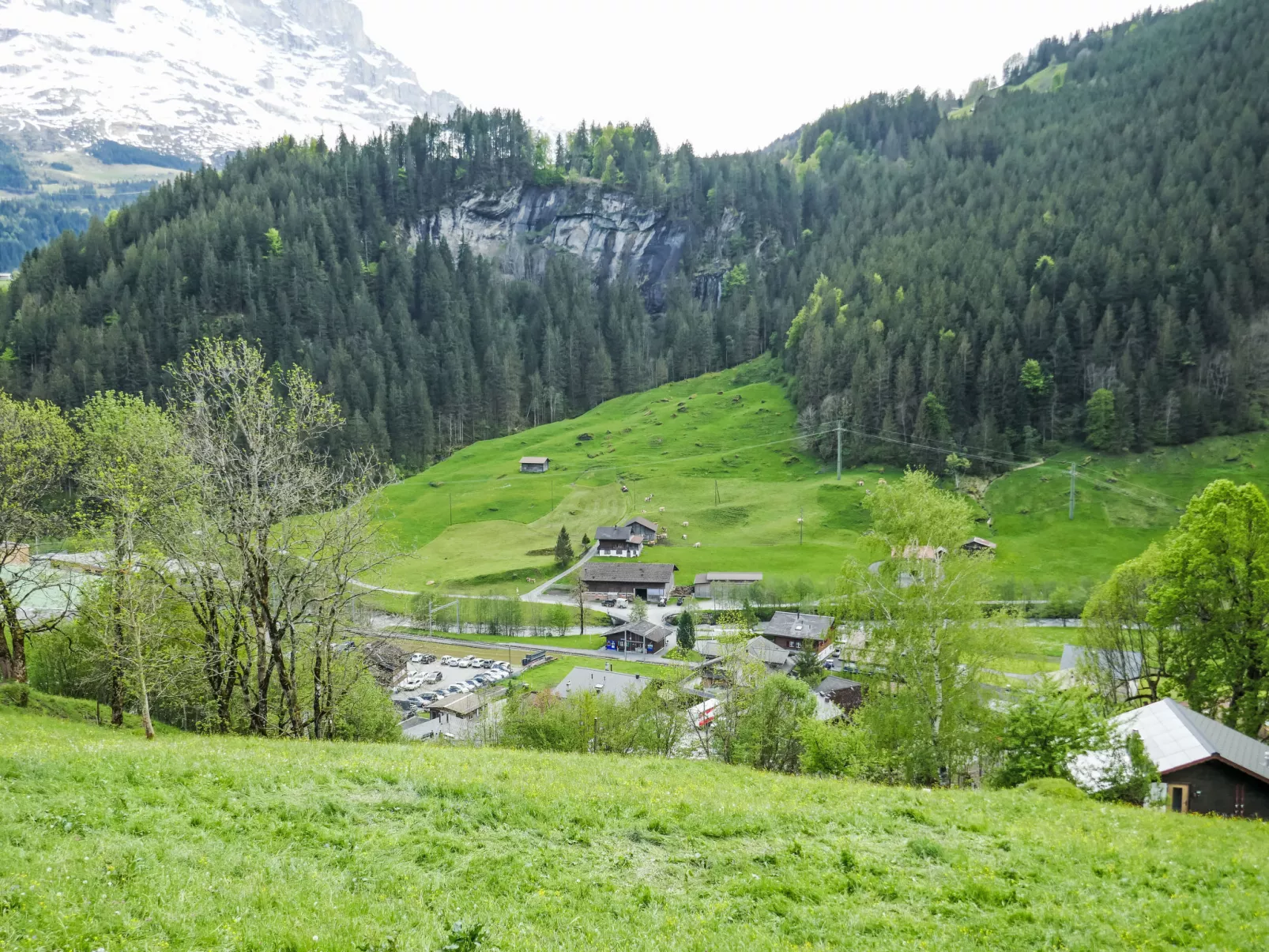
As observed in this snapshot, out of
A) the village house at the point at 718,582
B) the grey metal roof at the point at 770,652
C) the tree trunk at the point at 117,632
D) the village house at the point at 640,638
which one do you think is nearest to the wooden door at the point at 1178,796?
the tree trunk at the point at 117,632

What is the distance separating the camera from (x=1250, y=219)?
487ft

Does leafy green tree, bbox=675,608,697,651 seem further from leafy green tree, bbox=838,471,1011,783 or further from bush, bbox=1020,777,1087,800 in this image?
bush, bbox=1020,777,1087,800

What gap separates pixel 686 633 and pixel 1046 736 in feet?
201

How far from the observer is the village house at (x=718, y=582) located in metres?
101

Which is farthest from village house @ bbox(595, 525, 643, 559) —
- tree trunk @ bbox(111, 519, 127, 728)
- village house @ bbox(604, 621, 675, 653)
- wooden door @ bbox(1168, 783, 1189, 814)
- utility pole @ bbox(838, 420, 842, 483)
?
wooden door @ bbox(1168, 783, 1189, 814)

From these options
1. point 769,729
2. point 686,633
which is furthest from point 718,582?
point 769,729

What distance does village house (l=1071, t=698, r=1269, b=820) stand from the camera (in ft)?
86.4

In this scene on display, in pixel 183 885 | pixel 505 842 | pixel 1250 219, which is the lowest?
pixel 505 842

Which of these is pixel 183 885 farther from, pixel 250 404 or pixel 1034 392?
pixel 1034 392

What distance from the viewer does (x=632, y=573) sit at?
10650 centimetres

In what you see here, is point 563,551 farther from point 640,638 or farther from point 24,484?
point 24,484

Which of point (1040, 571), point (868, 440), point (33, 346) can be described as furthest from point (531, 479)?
point (33, 346)

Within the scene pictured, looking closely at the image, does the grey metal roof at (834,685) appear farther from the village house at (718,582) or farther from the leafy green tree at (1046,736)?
the leafy green tree at (1046,736)

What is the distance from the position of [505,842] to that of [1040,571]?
100161 millimetres
